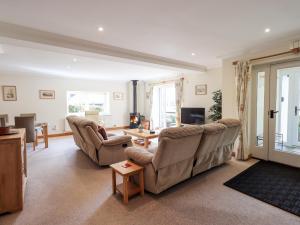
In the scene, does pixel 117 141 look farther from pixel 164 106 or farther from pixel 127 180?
pixel 164 106

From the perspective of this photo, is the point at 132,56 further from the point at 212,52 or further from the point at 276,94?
the point at 276,94

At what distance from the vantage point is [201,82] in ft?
18.0

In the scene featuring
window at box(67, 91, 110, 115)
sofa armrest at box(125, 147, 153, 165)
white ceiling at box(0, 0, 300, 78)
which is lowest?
sofa armrest at box(125, 147, 153, 165)

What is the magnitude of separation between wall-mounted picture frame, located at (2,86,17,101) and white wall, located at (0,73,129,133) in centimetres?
10

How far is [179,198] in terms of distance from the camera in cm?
219

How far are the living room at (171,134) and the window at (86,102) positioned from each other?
7.60 feet

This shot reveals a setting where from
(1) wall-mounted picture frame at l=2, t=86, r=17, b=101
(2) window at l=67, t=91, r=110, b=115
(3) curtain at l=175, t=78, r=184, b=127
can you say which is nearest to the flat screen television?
(3) curtain at l=175, t=78, r=184, b=127

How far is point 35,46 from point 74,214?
8.59ft

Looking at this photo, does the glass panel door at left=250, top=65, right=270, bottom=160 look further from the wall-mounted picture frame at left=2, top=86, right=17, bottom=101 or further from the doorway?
the wall-mounted picture frame at left=2, top=86, right=17, bottom=101

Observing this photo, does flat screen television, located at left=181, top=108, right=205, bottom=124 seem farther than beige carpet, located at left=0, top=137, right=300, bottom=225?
Yes

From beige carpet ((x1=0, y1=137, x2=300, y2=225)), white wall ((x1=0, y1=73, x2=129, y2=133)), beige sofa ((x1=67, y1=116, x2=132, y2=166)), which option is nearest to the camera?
beige carpet ((x1=0, y1=137, x2=300, y2=225))

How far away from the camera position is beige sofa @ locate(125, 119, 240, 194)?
81.1 inches

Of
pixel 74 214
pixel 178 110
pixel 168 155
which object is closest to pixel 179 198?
pixel 168 155

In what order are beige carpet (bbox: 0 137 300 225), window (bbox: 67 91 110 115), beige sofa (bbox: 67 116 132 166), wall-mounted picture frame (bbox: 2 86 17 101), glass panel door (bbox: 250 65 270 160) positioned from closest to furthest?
beige carpet (bbox: 0 137 300 225) → beige sofa (bbox: 67 116 132 166) → glass panel door (bbox: 250 65 270 160) → wall-mounted picture frame (bbox: 2 86 17 101) → window (bbox: 67 91 110 115)
